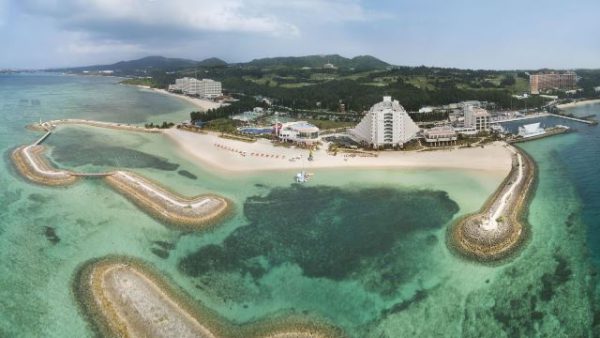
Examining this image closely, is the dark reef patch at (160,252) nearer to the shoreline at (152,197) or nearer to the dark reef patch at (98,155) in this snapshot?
the shoreline at (152,197)

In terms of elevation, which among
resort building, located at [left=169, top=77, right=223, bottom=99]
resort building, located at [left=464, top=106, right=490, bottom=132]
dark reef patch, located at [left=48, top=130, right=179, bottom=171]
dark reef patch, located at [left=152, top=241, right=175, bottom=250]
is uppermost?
resort building, located at [left=169, top=77, right=223, bottom=99]

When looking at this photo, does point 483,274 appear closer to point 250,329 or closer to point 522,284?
point 522,284

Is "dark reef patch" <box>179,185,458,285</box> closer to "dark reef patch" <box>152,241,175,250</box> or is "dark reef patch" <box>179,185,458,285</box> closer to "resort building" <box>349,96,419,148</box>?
"dark reef patch" <box>152,241,175,250</box>

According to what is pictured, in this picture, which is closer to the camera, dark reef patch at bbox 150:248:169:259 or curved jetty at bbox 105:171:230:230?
dark reef patch at bbox 150:248:169:259

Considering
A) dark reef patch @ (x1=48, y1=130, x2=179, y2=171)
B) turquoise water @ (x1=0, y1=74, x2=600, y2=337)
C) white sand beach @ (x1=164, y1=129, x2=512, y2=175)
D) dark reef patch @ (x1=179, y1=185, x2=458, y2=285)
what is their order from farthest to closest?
dark reef patch @ (x1=48, y1=130, x2=179, y2=171) < white sand beach @ (x1=164, y1=129, x2=512, y2=175) < dark reef patch @ (x1=179, y1=185, x2=458, y2=285) < turquoise water @ (x1=0, y1=74, x2=600, y2=337)

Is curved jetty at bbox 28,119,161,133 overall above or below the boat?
above

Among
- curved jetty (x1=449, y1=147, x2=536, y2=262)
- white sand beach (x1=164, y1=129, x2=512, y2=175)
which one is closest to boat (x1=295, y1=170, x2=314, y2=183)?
white sand beach (x1=164, y1=129, x2=512, y2=175)

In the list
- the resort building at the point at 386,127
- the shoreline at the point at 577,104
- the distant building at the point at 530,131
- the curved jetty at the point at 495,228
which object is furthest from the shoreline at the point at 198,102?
the shoreline at the point at 577,104
